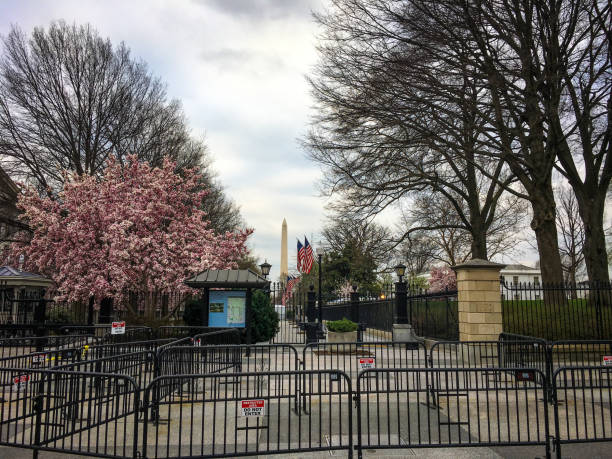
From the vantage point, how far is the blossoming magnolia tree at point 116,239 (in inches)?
843

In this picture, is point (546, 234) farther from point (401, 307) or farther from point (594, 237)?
point (401, 307)

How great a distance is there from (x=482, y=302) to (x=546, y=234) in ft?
21.7

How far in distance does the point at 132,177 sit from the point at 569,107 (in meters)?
21.0

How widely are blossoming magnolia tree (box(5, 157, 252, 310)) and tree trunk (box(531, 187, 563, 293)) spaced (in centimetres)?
1475

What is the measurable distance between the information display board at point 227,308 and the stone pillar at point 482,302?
706 cm

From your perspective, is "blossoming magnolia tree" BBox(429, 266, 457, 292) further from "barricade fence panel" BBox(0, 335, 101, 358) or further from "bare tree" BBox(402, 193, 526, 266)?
"barricade fence panel" BBox(0, 335, 101, 358)

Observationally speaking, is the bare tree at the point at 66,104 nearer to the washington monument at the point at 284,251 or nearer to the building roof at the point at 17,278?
the building roof at the point at 17,278

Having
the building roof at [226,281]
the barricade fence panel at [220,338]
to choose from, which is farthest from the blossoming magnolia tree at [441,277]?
the barricade fence panel at [220,338]

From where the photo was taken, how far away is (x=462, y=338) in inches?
559

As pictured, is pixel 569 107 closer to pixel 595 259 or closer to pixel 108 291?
pixel 595 259

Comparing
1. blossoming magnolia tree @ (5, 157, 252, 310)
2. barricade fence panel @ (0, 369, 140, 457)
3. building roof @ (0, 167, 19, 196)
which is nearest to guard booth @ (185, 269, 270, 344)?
barricade fence panel @ (0, 369, 140, 457)

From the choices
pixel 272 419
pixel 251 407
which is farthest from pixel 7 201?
pixel 251 407

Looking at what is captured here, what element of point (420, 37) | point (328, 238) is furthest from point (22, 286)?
point (328, 238)

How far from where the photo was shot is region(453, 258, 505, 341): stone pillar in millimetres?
13625
